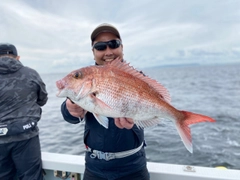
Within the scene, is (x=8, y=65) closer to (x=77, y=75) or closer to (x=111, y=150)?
(x=77, y=75)

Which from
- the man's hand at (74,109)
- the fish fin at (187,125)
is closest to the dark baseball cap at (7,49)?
the man's hand at (74,109)

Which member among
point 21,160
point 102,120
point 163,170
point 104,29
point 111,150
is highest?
point 104,29

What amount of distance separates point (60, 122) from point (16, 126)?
8088 mm

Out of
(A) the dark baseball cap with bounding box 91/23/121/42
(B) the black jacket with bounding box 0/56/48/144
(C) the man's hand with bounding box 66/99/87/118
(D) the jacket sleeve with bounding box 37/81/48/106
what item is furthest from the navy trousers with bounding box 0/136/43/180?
(A) the dark baseball cap with bounding box 91/23/121/42

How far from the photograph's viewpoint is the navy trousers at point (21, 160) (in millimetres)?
3188

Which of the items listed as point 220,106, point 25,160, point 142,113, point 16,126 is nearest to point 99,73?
point 142,113

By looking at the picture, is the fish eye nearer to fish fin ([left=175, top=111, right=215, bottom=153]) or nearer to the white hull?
fish fin ([left=175, top=111, right=215, bottom=153])

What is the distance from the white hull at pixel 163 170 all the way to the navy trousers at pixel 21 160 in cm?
17

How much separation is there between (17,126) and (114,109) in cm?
210

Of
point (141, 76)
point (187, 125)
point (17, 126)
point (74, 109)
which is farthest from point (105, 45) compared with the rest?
point (17, 126)

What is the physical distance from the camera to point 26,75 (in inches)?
136

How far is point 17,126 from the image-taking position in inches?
125

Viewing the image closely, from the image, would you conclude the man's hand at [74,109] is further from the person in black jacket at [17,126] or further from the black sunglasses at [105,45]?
the person in black jacket at [17,126]

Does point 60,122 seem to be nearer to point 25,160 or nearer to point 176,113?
point 25,160
